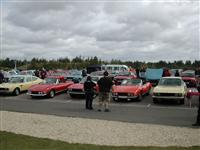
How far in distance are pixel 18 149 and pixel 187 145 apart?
186 inches

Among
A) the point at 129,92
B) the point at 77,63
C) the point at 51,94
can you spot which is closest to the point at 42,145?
the point at 129,92

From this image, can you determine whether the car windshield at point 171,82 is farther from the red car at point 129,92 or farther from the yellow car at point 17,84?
the yellow car at point 17,84

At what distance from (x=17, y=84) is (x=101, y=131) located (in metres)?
16.4

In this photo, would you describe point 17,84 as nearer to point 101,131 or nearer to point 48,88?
point 48,88

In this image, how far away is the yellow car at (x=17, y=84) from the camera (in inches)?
1039

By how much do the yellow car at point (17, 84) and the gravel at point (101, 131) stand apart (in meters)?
11.5

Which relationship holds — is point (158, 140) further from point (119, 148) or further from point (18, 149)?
point (18, 149)

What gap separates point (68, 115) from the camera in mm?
16391

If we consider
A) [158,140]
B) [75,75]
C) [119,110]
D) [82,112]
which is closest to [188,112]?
[119,110]

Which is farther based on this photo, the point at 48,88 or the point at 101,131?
the point at 48,88

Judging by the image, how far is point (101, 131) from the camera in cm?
1206

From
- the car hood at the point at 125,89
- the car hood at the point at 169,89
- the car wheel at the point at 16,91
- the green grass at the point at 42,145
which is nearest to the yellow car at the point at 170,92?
the car hood at the point at 169,89

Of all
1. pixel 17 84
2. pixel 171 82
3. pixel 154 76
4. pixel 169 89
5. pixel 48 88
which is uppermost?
pixel 154 76

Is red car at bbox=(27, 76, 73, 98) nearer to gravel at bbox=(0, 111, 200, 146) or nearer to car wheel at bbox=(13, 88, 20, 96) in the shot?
car wheel at bbox=(13, 88, 20, 96)
